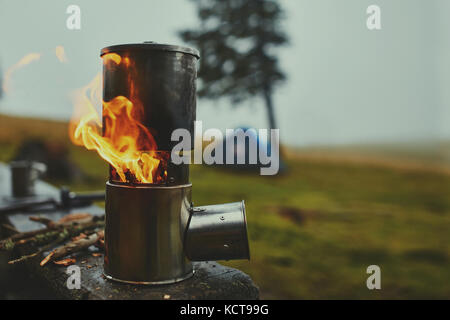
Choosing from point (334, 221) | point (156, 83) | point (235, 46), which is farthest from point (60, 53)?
point (235, 46)

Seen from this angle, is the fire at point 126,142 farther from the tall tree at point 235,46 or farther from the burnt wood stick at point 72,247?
the tall tree at point 235,46

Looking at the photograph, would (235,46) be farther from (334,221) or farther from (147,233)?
(147,233)

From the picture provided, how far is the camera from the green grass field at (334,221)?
5.19 metres

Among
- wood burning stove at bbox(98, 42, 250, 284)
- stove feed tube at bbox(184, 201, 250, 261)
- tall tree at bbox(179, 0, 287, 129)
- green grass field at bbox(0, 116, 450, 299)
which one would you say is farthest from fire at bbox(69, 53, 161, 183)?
tall tree at bbox(179, 0, 287, 129)

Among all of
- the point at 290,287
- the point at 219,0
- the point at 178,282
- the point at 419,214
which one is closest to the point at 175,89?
the point at 178,282

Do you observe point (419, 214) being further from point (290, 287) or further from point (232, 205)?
point (232, 205)

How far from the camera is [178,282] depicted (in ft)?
6.63

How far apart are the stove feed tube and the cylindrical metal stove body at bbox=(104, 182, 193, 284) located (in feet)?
0.18

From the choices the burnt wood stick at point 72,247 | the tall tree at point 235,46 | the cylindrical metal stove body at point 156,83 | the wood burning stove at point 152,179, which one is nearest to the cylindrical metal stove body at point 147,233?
the wood burning stove at point 152,179

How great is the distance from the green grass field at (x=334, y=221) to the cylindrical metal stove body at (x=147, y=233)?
9.21 ft

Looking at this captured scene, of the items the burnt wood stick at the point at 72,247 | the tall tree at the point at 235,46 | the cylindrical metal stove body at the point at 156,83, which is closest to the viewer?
the cylindrical metal stove body at the point at 156,83

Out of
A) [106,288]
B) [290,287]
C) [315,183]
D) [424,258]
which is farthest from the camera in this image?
[315,183]

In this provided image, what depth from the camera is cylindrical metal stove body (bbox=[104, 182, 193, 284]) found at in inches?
76.9
